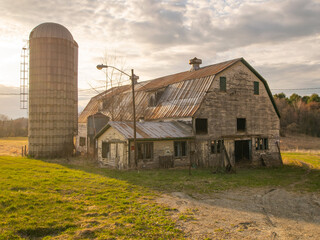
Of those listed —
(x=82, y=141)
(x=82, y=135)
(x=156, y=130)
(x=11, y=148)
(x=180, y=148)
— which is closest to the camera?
(x=156, y=130)

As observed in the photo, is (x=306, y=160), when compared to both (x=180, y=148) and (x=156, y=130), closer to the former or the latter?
(x=180, y=148)

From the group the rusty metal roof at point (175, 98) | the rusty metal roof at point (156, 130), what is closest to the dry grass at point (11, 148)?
the rusty metal roof at point (175, 98)

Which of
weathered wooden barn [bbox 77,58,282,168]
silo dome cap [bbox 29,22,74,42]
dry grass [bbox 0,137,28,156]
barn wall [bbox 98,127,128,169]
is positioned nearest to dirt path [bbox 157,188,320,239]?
weathered wooden barn [bbox 77,58,282,168]

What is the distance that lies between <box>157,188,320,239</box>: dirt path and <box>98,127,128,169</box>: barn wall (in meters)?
7.73

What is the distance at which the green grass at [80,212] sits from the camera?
271 inches

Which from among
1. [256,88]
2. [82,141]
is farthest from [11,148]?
[256,88]

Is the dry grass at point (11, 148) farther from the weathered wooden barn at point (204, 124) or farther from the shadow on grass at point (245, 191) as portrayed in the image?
the shadow on grass at point (245, 191)

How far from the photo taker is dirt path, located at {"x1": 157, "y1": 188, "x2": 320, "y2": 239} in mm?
7062

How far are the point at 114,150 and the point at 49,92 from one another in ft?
38.0

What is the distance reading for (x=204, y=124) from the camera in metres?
21.7

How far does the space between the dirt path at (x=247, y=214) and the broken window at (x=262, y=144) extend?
12443 millimetres

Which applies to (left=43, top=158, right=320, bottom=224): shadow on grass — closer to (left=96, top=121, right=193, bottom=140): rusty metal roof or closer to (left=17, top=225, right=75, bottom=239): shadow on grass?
(left=96, top=121, right=193, bottom=140): rusty metal roof

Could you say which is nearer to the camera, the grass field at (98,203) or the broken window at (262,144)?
the grass field at (98,203)

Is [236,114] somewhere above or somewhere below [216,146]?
above
